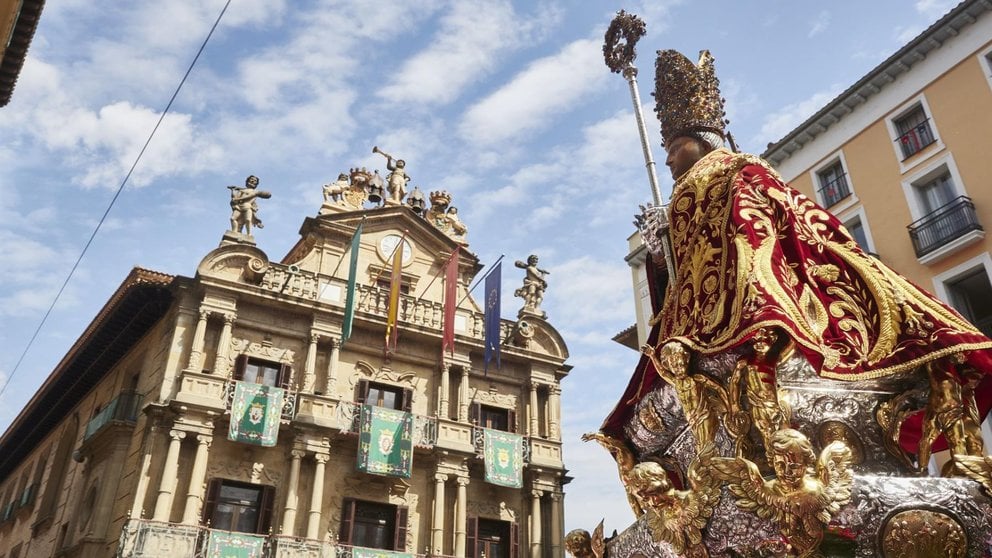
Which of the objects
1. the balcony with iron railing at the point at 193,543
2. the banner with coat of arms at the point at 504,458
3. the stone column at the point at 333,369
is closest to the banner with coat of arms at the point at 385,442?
the stone column at the point at 333,369

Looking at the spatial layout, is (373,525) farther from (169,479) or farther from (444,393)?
(169,479)

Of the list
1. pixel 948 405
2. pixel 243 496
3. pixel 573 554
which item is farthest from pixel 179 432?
pixel 948 405

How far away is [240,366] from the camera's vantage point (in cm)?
2142

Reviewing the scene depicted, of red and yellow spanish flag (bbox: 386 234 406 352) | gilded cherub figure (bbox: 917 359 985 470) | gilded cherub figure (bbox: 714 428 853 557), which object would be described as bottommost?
gilded cherub figure (bbox: 714 428 853 557)

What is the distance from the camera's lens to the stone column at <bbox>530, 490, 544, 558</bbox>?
22.7 metres

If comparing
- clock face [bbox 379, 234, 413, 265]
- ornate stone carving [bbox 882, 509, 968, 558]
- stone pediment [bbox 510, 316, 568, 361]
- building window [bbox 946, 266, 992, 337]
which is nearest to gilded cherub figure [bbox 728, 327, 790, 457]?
ornate stone carving [bbox 882, 509, 968, 558]

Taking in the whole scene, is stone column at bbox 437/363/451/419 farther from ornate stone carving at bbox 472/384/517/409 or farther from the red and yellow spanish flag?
the red and yellow spanish flag

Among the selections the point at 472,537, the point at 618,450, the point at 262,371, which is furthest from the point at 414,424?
the point at 618,450

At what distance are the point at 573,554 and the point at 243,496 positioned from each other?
18.0 m

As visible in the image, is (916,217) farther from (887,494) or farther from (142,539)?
(142,539)

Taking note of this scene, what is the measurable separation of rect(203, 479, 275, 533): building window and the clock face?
8.64 metres

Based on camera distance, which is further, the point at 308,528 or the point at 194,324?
the point at 194,324

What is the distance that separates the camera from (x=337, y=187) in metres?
26.6

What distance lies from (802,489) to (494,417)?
22122mm
